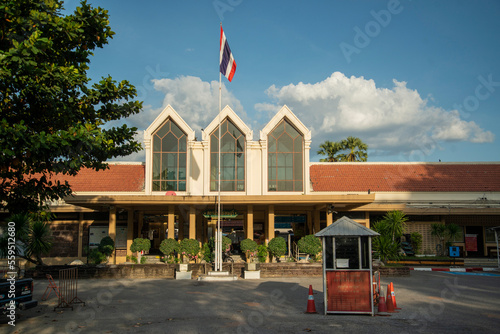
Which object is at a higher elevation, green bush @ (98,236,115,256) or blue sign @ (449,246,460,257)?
green bush @ (98,236,115,256)

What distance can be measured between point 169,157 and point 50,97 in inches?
656

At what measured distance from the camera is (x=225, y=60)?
20.8 m

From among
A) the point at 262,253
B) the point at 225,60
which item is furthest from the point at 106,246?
the point at 225,60

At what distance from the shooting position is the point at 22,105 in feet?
38.3

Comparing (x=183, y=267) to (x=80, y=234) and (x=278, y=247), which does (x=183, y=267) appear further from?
(x=80, y=234)

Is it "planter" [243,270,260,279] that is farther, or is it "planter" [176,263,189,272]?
"planter" [176,263,189,272]

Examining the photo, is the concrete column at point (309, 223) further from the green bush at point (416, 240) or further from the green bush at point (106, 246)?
the green bush at point (106, 246)

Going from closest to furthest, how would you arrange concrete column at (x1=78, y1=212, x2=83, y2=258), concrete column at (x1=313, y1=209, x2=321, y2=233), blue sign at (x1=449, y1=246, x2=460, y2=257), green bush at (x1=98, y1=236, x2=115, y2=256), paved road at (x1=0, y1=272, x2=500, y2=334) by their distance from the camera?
paved road at (x1=0, y1=272, x2=500, y2=334)
green bush at (x1=98, y1=236, x2=115, y2=256)
concrete column at (x1=313, y1=209, x2=321, y2=233)
blue sign at (x1=449, y1=246, x2=460, y2=257)
concrete column at (x1=78, y1=212, x2=83, y2=258)

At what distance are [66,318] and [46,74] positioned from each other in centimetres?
628

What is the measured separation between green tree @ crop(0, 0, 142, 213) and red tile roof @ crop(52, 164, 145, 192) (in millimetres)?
16021

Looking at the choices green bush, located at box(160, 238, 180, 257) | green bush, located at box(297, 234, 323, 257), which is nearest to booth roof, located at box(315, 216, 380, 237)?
green bush, located at box(297, 234, 323, 257)

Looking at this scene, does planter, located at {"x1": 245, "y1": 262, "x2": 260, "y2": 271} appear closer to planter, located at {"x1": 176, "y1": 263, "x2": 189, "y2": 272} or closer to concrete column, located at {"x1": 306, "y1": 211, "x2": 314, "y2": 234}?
planter, located at {"x1": 176, "y1": 263, "x2": 189, "y2": 272}

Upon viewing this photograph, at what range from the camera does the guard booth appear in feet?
37.3

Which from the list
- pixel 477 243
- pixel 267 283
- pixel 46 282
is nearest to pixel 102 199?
pixel 46 282
